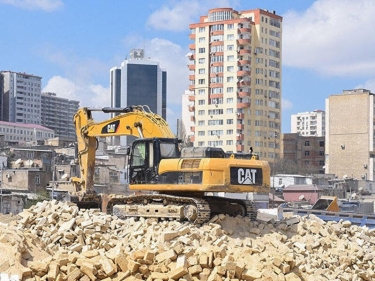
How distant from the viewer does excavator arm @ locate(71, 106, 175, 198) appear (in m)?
20.2

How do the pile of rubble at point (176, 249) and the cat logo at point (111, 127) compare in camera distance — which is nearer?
the pile of rubble at point (176, 249)

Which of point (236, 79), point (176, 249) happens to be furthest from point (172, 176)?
point (236, 79)

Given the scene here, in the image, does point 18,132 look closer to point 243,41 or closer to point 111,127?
point 243,41

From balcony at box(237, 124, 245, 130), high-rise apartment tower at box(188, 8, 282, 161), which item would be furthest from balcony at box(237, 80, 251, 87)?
balcony at box(237, 124, 245, 130)

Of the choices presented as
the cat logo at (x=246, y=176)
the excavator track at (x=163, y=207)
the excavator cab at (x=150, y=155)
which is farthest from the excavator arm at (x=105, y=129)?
the cat logo at (x=246, y=176)

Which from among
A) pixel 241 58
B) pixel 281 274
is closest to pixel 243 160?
pixel 281 274

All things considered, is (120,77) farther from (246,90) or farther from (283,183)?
(283,183)

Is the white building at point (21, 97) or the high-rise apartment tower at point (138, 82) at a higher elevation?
the high-rise apartment tower at point (138, 82)

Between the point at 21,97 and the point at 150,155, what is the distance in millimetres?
Answer: 121357

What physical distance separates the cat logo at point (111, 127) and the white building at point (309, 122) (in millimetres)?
146799

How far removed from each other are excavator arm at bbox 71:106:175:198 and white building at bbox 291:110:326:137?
146347 millimetres

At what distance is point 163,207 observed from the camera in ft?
59.3

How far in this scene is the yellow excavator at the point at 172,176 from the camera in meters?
17.6

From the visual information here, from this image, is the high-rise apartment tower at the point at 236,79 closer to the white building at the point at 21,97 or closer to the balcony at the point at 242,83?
the balcony at the point at 242,83
